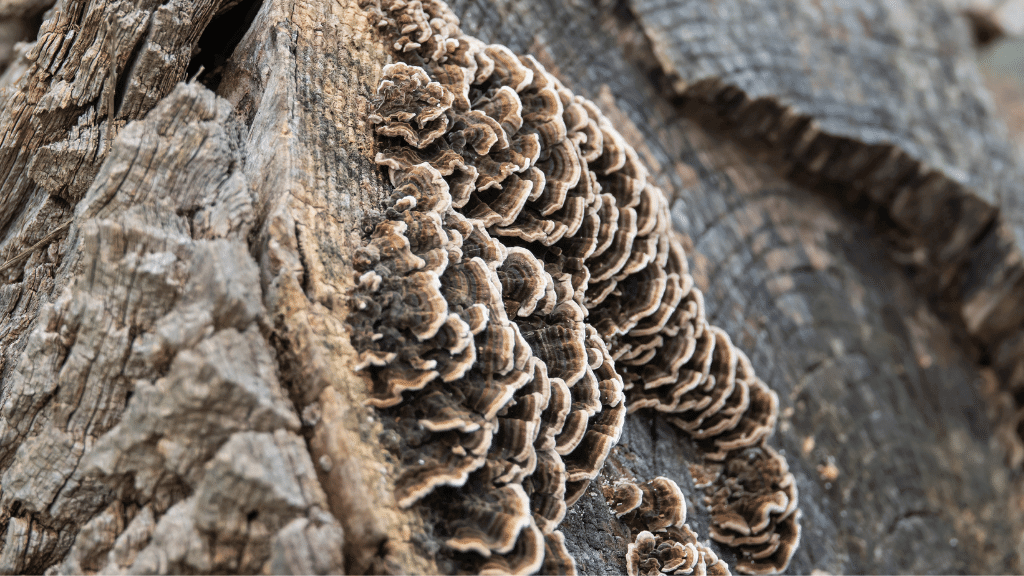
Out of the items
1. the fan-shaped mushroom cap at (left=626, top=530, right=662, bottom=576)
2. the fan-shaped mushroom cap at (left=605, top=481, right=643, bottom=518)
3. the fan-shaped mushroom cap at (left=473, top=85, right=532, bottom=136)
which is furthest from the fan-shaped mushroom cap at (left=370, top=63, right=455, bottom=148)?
the fan-shaped mushroom cap at (left=626, top=530, right=662, bottom=576)

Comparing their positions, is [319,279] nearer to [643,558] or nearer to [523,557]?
[523,557]

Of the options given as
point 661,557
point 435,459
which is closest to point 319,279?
point 435,459

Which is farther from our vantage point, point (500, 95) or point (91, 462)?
point (500, 95)

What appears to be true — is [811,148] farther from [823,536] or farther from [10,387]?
[10,387]

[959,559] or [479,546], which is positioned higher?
[479,546]

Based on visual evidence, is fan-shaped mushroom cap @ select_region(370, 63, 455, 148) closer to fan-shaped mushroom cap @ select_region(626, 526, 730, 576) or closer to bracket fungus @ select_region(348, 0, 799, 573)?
bracket fungus @ select_region(348, 0, 799, 573)

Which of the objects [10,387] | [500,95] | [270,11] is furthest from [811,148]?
[10,387]

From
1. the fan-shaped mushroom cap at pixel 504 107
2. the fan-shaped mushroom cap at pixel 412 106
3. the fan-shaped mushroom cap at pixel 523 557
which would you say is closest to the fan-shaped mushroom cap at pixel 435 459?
the fan-shaped mushroom cap at pixel 523 557
